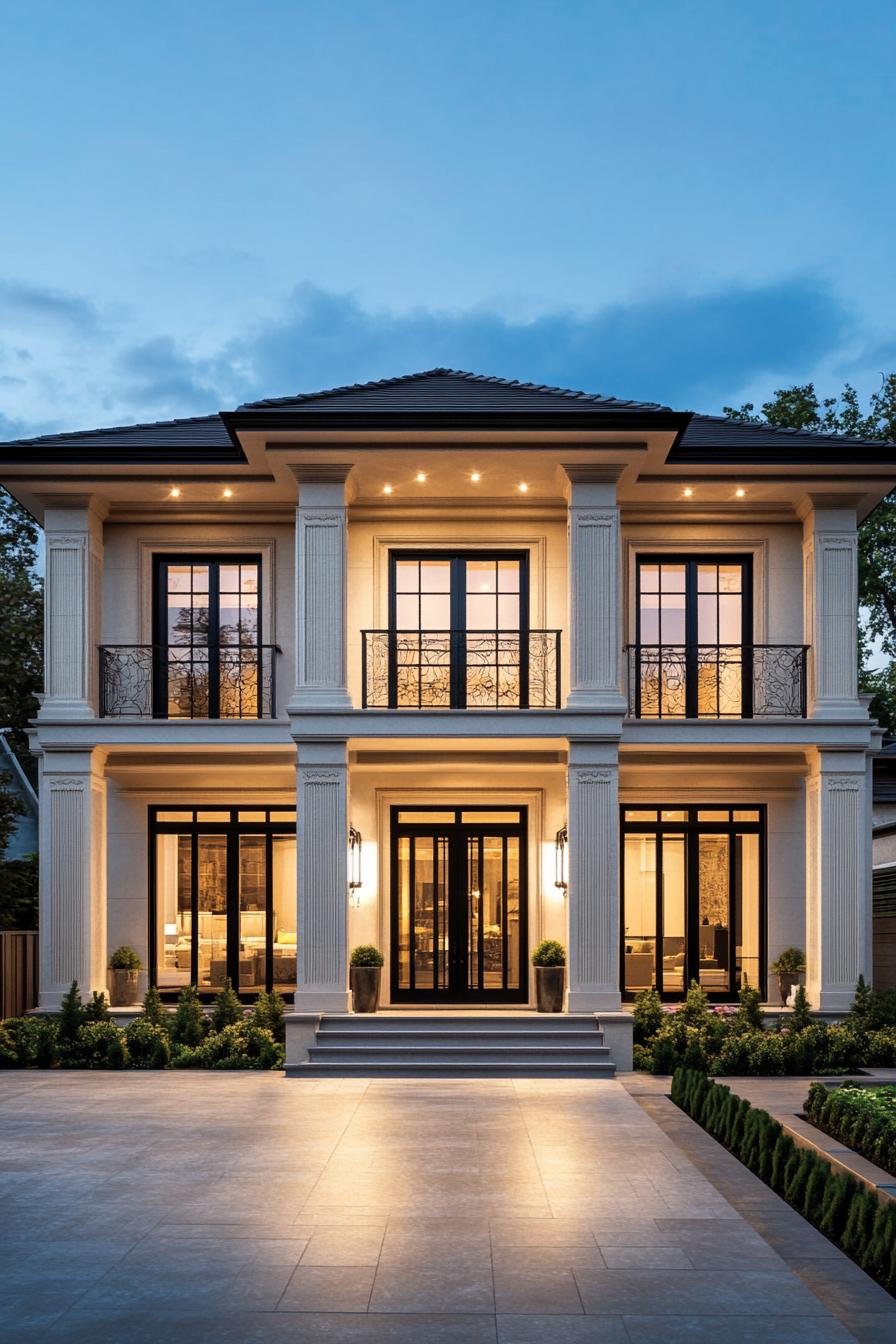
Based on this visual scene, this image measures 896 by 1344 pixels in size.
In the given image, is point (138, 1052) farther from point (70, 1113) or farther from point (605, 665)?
point (605, 665)

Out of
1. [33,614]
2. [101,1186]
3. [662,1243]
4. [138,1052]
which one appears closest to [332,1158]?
[101,1186]

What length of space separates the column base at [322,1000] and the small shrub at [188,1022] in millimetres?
1241

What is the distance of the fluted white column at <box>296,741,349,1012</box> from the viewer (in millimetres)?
15203

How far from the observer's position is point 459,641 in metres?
16.8

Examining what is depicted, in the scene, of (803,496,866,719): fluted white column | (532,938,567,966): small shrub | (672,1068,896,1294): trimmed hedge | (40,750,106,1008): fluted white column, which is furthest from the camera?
(803,496,866,719): fluted white column

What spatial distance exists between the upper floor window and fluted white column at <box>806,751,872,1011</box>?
11.6 feet

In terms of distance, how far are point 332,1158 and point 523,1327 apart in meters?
4.01

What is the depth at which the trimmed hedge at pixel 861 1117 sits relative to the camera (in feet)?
30.0

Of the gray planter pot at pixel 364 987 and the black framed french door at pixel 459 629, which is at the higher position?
the black framed french door at pixel 459 629

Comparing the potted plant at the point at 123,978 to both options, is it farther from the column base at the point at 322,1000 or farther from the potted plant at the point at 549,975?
the potted plant at the point at 549,975

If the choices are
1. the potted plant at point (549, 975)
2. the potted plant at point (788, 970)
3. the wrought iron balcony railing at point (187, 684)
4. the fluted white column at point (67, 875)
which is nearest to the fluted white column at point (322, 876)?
the wrought iron balcony railing at point (187, 684)

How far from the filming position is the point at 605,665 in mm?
15641

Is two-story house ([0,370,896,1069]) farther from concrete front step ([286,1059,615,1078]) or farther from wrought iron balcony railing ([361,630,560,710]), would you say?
concrete front step ([286,1059,615,1078])

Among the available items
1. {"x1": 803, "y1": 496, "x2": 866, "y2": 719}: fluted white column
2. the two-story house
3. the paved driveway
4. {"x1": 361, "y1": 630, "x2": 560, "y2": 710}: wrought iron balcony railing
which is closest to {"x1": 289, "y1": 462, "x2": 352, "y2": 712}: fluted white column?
the two-story house
